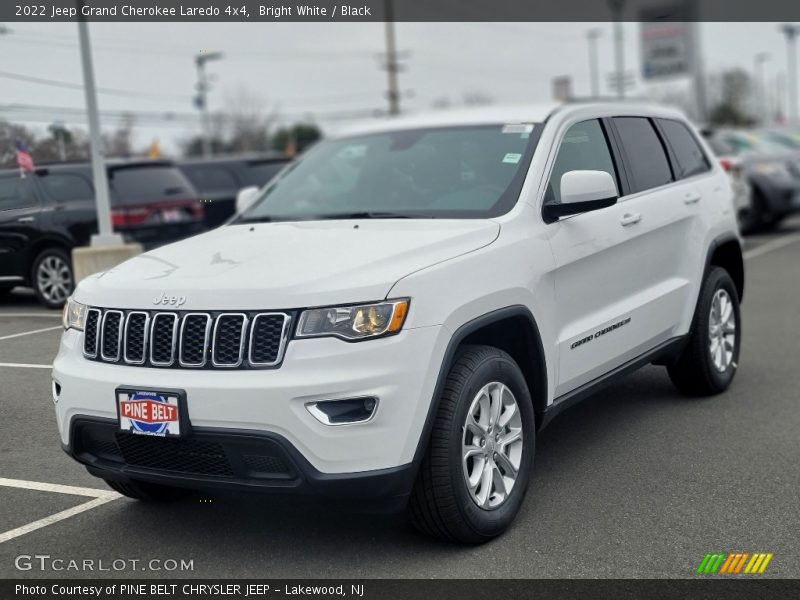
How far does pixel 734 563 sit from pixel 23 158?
4468 mm

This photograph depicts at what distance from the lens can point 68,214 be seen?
27.4 feet

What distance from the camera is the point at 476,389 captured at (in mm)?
4109

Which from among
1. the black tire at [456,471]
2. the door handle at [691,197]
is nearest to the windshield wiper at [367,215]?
the black tire at [456,471]

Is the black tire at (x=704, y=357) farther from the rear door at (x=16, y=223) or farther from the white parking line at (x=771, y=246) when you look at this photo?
the white parking line at (x=771, y=246)

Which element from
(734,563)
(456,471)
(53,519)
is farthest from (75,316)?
(734,563)

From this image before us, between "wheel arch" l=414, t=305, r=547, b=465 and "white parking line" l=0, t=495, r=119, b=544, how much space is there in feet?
5.84

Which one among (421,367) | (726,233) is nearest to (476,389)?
(421,367)

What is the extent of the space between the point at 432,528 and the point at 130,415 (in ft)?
4.05

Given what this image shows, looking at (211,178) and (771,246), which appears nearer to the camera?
(771,246)

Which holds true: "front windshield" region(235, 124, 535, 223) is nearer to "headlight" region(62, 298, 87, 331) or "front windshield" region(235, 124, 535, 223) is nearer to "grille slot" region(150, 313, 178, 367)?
"headlight" region(62, 298, 87, 331)

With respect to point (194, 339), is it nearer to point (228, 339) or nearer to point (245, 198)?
point (228, 339)

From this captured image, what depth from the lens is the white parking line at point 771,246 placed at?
51.3 ft

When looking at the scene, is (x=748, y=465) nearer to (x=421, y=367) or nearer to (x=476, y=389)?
(x=476, y=389)

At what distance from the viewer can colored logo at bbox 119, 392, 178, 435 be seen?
12.5 feet
